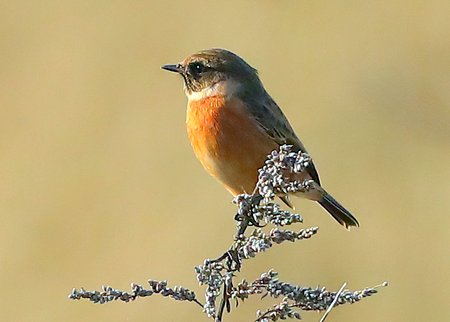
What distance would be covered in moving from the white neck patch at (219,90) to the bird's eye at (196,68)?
0.30 feet

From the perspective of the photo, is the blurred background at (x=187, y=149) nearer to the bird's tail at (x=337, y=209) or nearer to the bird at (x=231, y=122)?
the bird's tail at (x=337, y=209)

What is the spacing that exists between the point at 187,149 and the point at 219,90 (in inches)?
96.9

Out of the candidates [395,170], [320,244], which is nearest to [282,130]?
[320,244]

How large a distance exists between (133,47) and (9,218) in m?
1.58

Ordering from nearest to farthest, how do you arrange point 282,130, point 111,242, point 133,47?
1. point 282,130
2. point 111,242
3. point 133,47

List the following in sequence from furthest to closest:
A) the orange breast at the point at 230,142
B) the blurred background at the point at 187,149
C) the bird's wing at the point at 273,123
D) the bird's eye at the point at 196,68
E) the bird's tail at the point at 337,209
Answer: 1. the blurred background at the point at 187,149
2. the bird's tail at the point at 337,209
3. the bird's eye at the point at 196,68
4. the bird's wing at the point at 273,123
5. the orange breast at the point at 230,142

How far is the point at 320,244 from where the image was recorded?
557 centimetres

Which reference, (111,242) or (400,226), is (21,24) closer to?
(111,242)

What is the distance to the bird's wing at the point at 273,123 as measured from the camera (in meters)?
3.90

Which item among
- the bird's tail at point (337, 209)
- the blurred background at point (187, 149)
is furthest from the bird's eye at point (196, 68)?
the blurred background at point (187, 149)

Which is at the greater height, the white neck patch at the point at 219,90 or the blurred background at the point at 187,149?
the blurred background at the point at 187,149

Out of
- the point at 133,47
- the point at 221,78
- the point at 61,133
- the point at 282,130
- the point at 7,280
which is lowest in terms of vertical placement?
the point at 282,130

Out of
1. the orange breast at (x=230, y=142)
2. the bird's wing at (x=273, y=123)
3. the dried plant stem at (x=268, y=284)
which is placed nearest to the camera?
the dried plant stem at (x=268, y=284)

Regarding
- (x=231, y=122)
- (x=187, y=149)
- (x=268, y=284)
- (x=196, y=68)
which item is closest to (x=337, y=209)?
(x=231, y=122)
